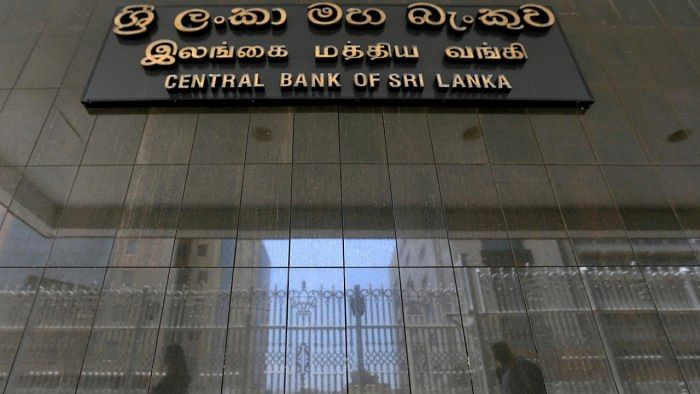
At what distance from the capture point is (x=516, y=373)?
386cm

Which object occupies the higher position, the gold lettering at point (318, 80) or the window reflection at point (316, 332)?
the gold lettering at point (318, 80)

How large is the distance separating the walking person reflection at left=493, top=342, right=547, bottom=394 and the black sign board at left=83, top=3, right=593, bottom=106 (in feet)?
9.58

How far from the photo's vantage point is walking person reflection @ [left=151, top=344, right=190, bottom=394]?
12.3 feet

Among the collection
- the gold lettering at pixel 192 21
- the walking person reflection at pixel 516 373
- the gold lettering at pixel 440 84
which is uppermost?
the gold lettering at pixel 192 21

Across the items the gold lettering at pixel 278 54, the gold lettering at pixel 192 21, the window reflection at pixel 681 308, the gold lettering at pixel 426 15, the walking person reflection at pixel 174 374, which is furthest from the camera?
the gold lettering at pixel 426 15

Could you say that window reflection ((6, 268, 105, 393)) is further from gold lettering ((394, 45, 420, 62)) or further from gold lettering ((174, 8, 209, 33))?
gold lettering ((394, 45, 420, 62))

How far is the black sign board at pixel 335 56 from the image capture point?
17.7ft

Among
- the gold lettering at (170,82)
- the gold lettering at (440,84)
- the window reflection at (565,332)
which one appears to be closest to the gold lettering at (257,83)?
the gold lettering at (170,82)

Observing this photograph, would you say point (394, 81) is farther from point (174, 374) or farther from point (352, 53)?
point (174, 374)

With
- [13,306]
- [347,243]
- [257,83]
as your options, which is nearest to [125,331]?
[13,306]

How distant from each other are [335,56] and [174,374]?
3.94 meters

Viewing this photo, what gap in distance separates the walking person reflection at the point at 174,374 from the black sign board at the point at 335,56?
287cm

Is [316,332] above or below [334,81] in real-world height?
below

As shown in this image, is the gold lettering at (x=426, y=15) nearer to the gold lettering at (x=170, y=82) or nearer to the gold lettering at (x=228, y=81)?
the gold lettering at (x=228, y=81)
